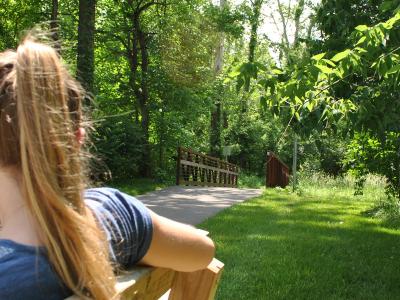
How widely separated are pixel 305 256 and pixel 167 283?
4.66 meters

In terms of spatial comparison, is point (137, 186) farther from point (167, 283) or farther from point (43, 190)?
point (43, 190)

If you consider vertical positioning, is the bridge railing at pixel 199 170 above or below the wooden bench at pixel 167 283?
below

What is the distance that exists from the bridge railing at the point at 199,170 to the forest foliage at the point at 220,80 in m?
0.72

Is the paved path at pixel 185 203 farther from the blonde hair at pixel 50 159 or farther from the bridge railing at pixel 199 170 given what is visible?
the blonde hair at pixel 50 159

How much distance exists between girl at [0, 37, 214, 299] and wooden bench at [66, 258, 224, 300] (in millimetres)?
181

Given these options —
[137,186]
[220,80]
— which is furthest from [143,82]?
[137,186]

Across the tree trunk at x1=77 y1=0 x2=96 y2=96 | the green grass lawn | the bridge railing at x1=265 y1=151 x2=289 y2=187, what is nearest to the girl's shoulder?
the green grass lawn

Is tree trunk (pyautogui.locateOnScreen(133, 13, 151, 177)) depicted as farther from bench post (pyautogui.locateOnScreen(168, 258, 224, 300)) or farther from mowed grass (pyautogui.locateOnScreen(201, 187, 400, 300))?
bench post (pyautogui.locateOnScreen(168, 258, 224, 300))

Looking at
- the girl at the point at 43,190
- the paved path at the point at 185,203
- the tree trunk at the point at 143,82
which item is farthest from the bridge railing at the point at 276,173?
the girl at the point at 43,190

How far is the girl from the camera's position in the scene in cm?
108

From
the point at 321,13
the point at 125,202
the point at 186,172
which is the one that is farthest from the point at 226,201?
the point at 125,202

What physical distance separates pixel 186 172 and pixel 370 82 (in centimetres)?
1302

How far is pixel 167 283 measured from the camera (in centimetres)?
170

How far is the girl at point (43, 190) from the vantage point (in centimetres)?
108
